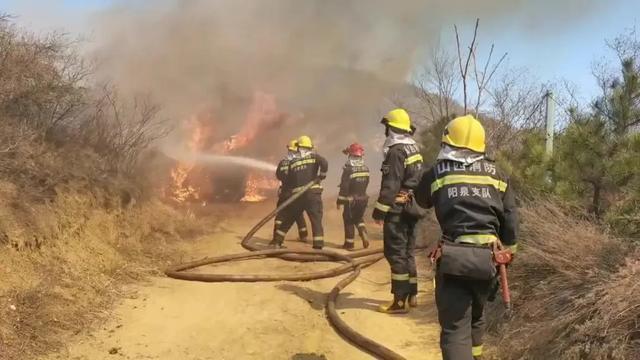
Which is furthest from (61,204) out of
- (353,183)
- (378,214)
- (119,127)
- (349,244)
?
(353,183)

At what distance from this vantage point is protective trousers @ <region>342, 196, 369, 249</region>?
9.58 meters

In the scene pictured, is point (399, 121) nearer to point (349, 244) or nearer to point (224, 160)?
point (349, 244)

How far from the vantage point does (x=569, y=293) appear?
158 inches

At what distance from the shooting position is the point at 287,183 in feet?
31.8

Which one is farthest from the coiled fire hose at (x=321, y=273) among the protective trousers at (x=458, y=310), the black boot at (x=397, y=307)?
the protective trousers at (x=458, y=310)

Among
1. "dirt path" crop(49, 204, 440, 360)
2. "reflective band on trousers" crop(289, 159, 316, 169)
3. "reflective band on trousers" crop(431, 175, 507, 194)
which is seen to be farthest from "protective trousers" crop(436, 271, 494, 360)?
"reflective band on trousers" crop(289, 159, 316, 169)

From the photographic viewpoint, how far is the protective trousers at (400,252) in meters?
5.48

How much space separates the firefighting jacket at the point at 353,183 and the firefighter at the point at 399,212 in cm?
411

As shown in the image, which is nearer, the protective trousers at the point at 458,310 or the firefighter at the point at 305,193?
the protective trousers at the point at 458,310

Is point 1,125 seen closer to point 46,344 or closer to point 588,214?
point 46,344

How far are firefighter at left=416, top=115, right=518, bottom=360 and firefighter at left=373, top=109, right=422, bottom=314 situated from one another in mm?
1634

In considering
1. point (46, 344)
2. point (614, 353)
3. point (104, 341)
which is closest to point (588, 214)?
point (614, 353)

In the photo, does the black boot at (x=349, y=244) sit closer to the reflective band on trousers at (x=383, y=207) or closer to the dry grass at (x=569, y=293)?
the reflective band on trousers at (x=383, y=207)

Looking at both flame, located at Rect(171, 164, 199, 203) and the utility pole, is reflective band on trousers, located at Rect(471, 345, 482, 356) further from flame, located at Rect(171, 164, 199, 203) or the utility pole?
flame, located at Rect(171, 164, 199, 203)
